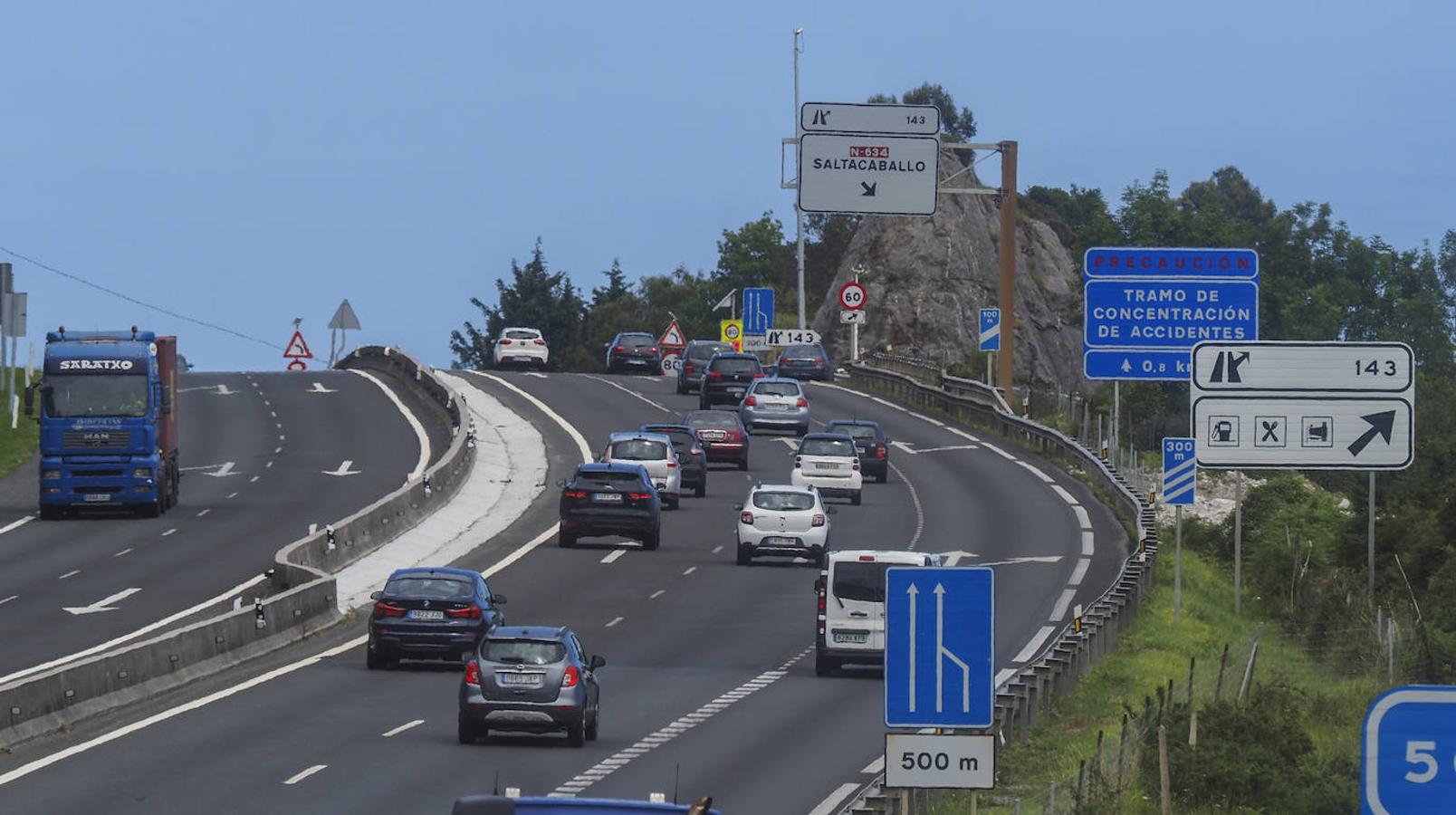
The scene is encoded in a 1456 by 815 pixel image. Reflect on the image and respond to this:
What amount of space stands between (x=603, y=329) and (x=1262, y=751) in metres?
147

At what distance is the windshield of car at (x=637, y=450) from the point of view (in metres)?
51.9

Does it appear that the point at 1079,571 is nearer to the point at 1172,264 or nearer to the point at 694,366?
the point at 1172,264

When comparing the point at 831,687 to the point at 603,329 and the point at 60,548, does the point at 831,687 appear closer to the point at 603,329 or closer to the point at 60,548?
the point at 60,548

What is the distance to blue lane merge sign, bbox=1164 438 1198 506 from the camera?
Answer: 1425 inches

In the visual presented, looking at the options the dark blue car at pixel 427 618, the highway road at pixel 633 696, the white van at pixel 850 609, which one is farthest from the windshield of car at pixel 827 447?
the dark blue car at pixel 427 618

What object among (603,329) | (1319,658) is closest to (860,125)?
(1319,658)

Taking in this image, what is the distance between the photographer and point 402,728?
27.2 m

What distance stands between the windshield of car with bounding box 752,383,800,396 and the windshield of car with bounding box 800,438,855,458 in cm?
1358

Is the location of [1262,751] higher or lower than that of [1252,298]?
lower

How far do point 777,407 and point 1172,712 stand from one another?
44973mm

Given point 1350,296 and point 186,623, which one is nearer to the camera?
point 186,623

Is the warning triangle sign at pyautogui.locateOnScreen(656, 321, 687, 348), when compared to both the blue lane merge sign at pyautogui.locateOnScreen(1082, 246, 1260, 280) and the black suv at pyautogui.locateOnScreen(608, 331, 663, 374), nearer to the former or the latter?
the black suv at pyautogui.locateOnScreen(608, 331, 663, 374)

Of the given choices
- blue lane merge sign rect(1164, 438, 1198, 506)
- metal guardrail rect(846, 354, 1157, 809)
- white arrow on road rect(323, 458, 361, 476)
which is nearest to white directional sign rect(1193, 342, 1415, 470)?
metal guardrail rect(846, 354, 1157, 809)

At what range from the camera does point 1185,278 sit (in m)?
34.3
